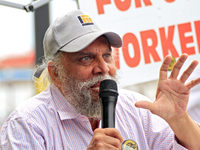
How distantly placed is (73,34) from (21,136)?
78 centimetres

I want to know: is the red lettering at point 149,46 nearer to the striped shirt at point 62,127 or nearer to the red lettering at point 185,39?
the red lettering at point 185,39

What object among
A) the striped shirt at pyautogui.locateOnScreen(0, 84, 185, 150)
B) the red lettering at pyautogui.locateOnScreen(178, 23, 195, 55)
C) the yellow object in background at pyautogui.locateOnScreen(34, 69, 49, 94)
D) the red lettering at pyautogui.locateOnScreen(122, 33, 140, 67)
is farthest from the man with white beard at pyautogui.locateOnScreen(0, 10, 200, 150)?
the red lettering at pyautogui.locateOnScreen(178, 23, 195, 55)

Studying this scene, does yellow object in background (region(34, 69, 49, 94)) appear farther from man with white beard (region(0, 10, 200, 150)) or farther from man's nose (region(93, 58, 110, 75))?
man's nose (region(93, 58, 110, 75))

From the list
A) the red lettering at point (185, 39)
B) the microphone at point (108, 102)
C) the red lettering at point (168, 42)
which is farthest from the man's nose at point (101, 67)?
the red lettering at point (185, 39)

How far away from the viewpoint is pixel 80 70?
6.82ft

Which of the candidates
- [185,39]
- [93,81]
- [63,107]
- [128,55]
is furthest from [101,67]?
[185,39]

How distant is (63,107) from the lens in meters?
2.12

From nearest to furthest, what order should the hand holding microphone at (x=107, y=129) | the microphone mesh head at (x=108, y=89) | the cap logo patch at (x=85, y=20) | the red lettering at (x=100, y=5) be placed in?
the hand holding microphone at (x=107, y=129) → the microphone mesh head at (x=108, y=89) → the cap logo patch at (x=85, y=20) → the red lettering at (x=100, y=5)

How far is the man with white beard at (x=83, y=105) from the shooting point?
6.26 ft

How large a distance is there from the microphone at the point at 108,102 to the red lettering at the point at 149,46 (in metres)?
1.24

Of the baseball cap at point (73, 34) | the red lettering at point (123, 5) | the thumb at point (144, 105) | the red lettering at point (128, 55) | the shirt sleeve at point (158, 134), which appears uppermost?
the red lettering at point (123, 5)

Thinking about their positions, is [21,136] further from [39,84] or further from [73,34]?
[39,84]

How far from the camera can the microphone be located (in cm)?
155

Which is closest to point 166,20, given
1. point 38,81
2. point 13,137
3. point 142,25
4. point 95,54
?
point 142,25
